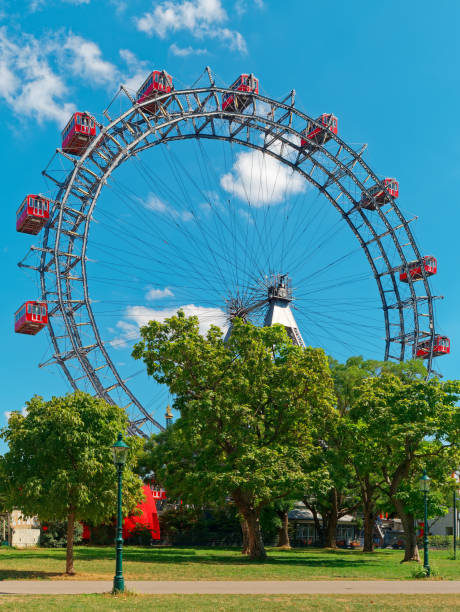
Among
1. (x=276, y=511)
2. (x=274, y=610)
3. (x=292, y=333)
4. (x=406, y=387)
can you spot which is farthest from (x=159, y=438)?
(x=274, y=610)

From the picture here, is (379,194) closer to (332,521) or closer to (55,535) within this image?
(332,521)

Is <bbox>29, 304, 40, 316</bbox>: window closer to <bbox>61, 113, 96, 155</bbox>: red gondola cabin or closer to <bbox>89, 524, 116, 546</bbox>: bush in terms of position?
<bbox>61, 113, 96, 155</bbox>: red gondola cabin

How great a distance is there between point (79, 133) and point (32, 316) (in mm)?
12354

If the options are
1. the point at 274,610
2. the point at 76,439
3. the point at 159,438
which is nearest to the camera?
the point at 274,610

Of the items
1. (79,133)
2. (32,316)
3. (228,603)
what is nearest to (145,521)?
(32,316)

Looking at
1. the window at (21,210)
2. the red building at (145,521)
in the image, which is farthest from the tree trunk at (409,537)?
the window at (21,210)

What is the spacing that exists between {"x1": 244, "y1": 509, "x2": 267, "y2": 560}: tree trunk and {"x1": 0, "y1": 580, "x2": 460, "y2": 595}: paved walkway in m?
10.2

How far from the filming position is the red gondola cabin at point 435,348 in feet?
198

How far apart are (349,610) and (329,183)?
46.0 metres

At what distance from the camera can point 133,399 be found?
153ft

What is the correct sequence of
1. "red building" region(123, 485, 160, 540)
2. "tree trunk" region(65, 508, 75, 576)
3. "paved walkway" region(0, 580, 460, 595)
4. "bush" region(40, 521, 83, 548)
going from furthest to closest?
1. "red building" region(123, 485, 160, 540)
2. "bush" region(40, 521, 83, 548)
3. "tree trunk" region(65, 508, 75, 576)
4. "paved walkway" region(0, 580, 460, 595)

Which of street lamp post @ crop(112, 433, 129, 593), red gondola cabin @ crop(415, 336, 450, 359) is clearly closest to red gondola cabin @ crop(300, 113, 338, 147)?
red gondola cabin @ crop(415, 336, 450, 359)

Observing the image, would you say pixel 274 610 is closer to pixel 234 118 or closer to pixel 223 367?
pixel 223 367

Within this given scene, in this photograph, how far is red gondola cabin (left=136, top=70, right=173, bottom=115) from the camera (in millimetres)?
47062
